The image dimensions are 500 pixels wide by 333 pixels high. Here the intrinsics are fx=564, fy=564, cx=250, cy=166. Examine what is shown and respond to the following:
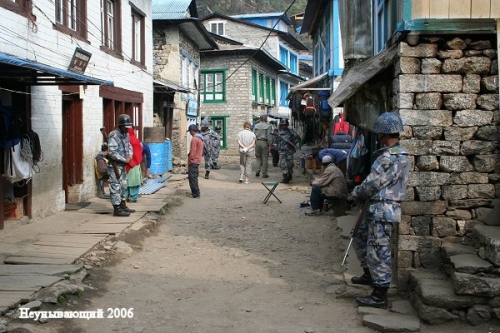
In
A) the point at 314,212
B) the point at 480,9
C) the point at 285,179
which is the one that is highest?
the point at 480,9

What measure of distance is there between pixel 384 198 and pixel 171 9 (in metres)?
16.2

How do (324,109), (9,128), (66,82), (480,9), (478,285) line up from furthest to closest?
(324,109), (66,82), (9,128), (480,9), (478,285)

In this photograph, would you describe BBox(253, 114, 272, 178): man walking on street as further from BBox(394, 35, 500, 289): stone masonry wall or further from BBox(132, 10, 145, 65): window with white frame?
BBox(394, 35, 500, 289): stone masonry wall

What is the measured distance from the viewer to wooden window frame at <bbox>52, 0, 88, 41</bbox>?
33.4ft

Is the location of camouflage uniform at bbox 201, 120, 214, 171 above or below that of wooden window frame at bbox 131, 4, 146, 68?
below

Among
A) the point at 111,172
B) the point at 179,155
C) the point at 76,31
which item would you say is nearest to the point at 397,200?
the point at 111,172

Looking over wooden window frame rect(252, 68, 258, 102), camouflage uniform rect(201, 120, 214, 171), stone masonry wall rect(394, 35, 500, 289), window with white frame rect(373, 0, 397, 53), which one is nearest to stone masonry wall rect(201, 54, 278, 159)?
wooden window frame rect(252, 68, 258, 102)

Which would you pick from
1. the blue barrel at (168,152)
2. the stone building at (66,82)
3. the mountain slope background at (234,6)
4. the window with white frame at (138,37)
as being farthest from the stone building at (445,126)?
the mountain slope background at (234,6)

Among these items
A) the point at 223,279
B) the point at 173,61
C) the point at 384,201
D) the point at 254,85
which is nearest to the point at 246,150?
the point at 173,61

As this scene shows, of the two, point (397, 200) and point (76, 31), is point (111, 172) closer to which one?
point (76, 31)

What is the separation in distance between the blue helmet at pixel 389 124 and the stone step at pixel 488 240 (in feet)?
4.22

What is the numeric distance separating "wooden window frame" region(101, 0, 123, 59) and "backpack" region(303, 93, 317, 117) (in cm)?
586

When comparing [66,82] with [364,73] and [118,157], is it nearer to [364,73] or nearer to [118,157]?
[118,157]

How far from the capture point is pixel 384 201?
5.53 m
